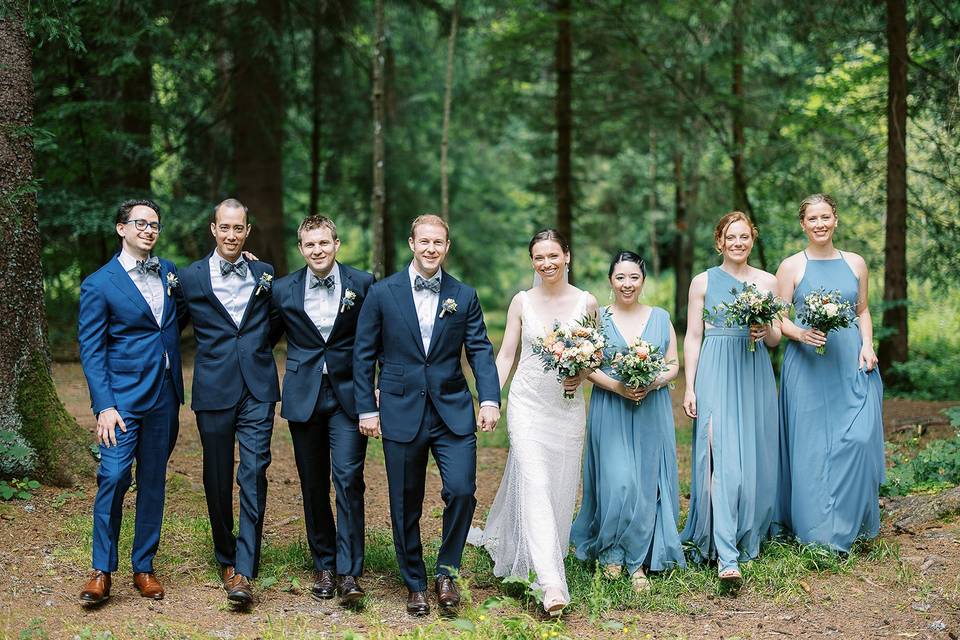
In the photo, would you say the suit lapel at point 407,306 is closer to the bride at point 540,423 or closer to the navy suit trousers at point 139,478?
the bride at point 540,423

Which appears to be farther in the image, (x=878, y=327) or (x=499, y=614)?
(x=878, y=327)

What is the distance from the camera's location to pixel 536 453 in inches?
216

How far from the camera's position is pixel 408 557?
519cm

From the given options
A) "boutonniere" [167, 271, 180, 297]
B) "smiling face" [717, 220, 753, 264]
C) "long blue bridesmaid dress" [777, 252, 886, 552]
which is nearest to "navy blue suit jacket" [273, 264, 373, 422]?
"boutonniere" [167, 271, 180, 297]

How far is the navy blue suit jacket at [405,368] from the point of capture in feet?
17.0

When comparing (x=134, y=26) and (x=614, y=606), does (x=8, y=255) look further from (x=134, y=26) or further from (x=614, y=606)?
(x=134, y=26)

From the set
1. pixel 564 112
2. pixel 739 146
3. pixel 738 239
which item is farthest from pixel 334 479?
pixel 564 112

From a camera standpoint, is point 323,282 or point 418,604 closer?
point 418,604

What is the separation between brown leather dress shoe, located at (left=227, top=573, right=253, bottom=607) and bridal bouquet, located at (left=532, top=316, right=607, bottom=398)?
7.06 ft

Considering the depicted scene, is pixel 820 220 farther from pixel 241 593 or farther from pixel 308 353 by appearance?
pixel 241 593

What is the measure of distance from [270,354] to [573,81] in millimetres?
13466

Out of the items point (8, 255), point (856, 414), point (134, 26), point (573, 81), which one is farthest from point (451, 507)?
point (573, 81)

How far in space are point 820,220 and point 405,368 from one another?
306cm

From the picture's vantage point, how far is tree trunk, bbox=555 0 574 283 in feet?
53.1
